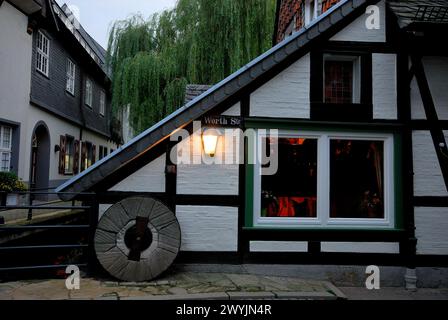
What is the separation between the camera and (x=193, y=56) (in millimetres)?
12141

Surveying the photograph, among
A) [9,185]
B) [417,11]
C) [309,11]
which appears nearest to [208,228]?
[417,11]

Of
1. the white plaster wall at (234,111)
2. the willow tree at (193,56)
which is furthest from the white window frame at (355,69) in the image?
the willow tree at (193,56)

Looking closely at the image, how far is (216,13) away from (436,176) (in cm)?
872

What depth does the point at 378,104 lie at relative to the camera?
6.35 metres

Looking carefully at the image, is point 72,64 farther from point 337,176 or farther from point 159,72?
point 337,176

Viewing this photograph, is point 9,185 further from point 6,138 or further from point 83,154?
point 83,154

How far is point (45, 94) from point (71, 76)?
335 centimetres

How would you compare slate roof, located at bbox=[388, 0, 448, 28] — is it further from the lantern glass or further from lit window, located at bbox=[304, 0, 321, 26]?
lit window, located at bbox=[304, 0, 321, 26]

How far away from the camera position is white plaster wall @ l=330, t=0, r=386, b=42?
6406 mm

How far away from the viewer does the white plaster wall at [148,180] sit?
19.4 ft

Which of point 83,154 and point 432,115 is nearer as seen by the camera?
point 432,115

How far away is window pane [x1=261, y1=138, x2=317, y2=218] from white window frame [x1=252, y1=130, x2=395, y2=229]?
0.31 feet

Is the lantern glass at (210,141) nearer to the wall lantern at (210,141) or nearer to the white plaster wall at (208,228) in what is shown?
the wall lantern at (210,141)

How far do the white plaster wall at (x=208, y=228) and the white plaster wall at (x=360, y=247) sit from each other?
4.89 ft
